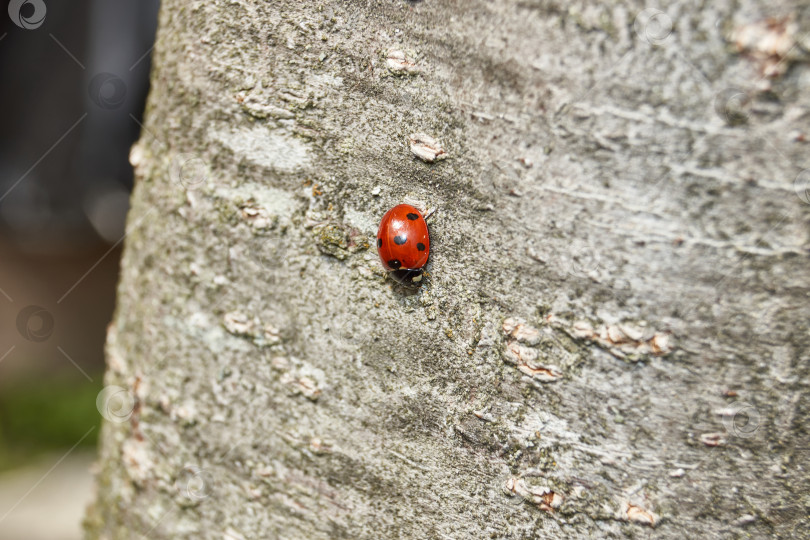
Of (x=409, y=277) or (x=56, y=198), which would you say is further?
(x=56, y=198)

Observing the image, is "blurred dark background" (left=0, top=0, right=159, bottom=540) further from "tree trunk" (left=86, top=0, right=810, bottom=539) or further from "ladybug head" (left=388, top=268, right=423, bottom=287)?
"ladybug head" (left=388, top=268, right=423, bottom=287)

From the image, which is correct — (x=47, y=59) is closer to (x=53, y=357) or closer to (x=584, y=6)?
(x=53, y=357)

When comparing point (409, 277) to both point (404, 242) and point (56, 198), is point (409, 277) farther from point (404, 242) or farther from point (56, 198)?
point (56, 198)

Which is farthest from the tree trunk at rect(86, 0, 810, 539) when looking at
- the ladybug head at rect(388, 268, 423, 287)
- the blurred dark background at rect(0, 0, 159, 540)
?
the blurred dark background at rect(0, 0, 159, 540)

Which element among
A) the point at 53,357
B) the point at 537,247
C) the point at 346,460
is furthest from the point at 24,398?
the point at 537,247

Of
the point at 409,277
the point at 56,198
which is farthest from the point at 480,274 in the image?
the point at 56,198

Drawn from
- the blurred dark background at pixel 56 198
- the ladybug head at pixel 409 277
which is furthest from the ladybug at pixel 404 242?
the blurred dark background at pixel 56 198
